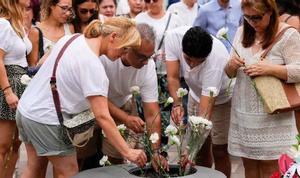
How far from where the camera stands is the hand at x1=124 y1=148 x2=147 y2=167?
3506 mm

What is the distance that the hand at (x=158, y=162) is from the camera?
3643 millimetres

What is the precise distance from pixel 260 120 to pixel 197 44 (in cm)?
60

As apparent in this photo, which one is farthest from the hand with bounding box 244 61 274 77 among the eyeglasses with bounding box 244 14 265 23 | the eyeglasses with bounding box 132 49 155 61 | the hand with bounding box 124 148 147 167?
the hand with bounding box 124 148 147 167

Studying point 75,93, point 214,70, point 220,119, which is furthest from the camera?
point 220,119

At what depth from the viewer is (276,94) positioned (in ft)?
13.2

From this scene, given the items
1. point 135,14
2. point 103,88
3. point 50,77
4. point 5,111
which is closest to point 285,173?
point 103,88

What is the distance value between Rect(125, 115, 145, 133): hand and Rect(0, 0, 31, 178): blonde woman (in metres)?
0.91

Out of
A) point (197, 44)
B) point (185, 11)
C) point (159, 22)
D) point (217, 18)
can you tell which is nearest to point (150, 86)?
point (197, 44)

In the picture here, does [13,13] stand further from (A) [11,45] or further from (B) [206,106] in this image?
(B) [206,106]

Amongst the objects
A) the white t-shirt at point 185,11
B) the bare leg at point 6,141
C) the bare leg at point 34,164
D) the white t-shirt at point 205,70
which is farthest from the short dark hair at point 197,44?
the white t-shirt at point 185,11

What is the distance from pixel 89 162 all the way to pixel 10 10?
1171 millimetres

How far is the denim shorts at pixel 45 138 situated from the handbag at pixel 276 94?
1.17 m

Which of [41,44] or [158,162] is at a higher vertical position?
[41,44]

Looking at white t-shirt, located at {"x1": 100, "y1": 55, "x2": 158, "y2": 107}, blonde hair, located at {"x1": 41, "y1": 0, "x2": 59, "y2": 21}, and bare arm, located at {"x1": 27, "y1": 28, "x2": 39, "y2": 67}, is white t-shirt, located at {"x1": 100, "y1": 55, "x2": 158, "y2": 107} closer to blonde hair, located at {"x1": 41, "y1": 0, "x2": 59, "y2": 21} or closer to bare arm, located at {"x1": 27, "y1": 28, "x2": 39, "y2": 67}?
bare arm, located at {"x1": 27, "y1": 28, "x2": 39, "y2": 67}
